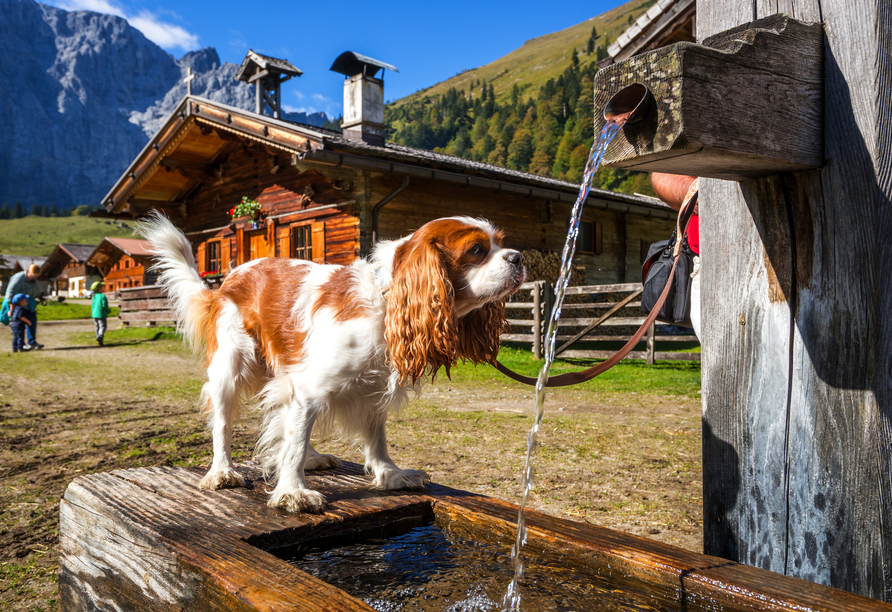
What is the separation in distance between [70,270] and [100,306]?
69.5 m

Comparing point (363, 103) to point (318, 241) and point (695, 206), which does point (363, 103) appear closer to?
point (318, 241)

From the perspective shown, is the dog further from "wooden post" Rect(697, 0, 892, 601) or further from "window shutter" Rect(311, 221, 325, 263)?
"window shutter" Rect(311, 221, 325, 263)

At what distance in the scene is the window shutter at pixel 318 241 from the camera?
1483 centimetres

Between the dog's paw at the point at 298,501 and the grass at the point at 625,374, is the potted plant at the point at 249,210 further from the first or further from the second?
the dog's paw at the point at 298,501

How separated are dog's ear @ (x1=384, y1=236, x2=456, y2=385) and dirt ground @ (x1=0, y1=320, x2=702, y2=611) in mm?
889

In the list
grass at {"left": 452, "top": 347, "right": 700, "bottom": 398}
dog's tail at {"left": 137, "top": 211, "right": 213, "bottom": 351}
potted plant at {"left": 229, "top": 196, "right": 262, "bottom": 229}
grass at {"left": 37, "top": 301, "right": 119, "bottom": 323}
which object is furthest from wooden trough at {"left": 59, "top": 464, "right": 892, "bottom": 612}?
grass at {"left": 37, "top": 301, "right": 119, "bottom": 323}

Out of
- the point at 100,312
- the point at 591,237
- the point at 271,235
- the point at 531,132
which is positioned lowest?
the point at 100,312

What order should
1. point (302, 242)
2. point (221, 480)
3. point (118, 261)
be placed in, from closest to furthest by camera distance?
point (221, 480) < point (302, 242) < point (118, 261)

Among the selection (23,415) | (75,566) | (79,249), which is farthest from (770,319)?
(79,249)

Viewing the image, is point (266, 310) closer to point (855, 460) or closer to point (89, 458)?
point (855, 460)

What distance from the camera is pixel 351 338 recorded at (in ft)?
8.39

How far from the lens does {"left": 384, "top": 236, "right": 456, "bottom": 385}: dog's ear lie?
97.8 inches

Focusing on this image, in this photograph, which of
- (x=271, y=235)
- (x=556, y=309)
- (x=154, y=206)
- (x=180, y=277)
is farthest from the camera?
(x=154, y=206)

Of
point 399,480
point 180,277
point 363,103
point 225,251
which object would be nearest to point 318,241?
point 363,103
